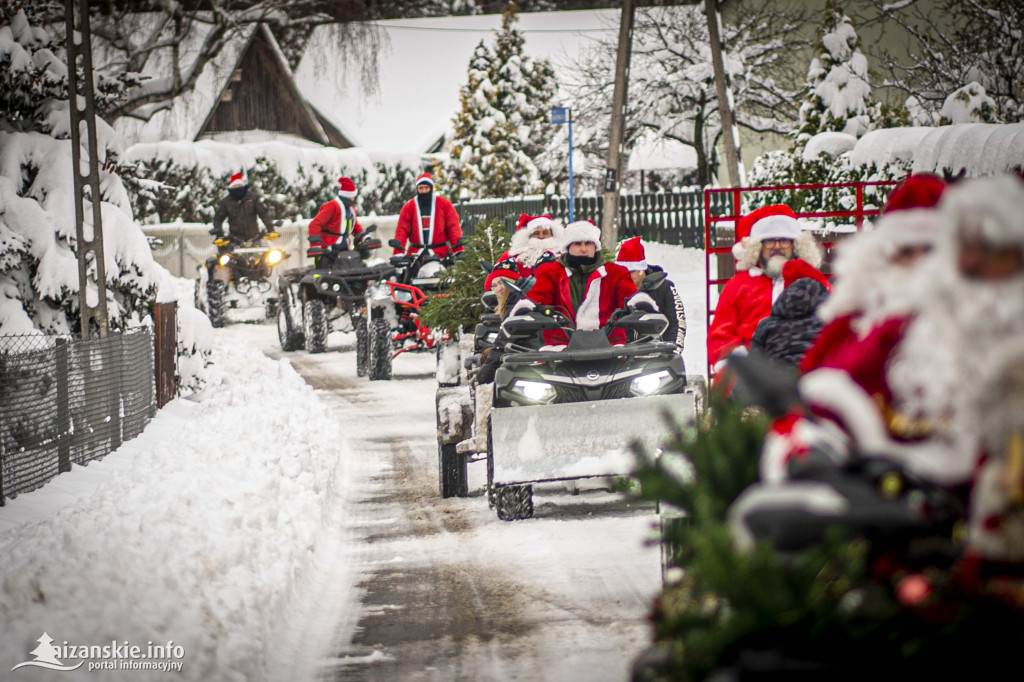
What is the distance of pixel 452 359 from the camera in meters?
10.3

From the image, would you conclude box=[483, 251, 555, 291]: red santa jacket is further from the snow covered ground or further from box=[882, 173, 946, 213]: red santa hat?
box=[882, 173, 946, 213]: red santa hat

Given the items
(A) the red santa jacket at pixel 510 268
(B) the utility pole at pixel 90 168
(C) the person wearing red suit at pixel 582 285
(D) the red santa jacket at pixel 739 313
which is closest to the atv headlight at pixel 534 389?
(D) the red santa jacket at pixel 739 313

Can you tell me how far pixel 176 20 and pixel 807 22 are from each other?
79.1 ft

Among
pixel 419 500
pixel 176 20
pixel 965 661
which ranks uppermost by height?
pixel 176 20

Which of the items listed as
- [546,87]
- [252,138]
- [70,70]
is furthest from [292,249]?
[70,70]

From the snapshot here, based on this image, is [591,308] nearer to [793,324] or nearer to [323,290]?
[793,324]

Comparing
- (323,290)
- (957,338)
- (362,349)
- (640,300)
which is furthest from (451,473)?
(323,290)

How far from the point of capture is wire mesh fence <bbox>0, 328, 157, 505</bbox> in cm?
764

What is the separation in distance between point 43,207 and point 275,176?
982 inches

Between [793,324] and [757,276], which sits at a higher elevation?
[757,276]

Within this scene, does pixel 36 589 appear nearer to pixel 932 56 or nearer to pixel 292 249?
pixel 932 56

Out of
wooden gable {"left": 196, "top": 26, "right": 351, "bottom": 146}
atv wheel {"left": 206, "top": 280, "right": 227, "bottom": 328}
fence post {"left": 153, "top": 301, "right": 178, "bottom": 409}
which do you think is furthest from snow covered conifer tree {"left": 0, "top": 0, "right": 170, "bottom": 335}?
wooden gable {"left": 196, "top": 26, "right": 351, "bottom": 146}

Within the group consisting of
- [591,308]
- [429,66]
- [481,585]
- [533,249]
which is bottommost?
[481,585]

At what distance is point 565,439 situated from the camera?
6977 mm
